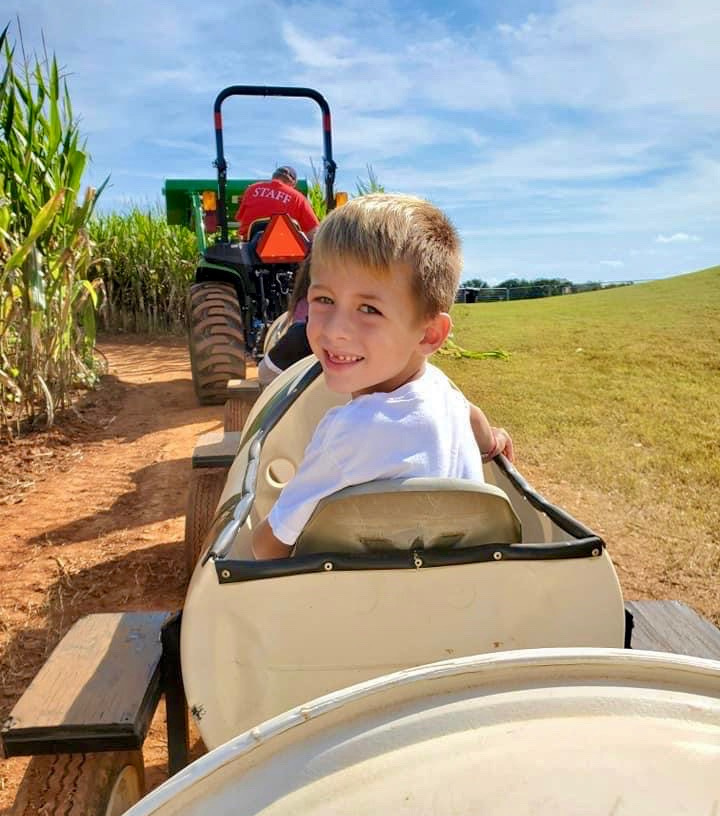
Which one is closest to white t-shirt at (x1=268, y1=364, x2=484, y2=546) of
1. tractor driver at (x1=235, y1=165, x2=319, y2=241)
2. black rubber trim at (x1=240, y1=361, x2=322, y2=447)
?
black rubber trim at (x1=240, y1=361, x2=322, y2=447)

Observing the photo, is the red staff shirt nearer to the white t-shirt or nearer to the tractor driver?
the tractor driver

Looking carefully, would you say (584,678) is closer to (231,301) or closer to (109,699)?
(109,699)

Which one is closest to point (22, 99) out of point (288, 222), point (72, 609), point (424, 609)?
point (288, 222)

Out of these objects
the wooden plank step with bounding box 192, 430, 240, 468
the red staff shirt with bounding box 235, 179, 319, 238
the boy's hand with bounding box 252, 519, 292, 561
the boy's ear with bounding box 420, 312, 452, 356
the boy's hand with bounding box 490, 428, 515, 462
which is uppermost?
the red staff shirt with bounding box 235, 179, 319, 238

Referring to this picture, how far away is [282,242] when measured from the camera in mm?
5191

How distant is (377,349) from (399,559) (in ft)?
1.22

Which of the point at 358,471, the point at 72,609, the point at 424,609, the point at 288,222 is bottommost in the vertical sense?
the point at 72,609

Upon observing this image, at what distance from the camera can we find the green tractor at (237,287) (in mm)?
5320

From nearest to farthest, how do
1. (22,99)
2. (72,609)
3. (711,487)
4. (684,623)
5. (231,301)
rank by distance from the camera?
1. (684,623)
2. (72,609)
3. (711,487)
4. (22,99)
5. (231,301)

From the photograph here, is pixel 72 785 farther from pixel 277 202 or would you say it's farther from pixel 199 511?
pixel 277 202

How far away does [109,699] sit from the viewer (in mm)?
1215

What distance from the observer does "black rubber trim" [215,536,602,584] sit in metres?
1.13

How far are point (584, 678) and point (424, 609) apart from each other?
0.46 metres

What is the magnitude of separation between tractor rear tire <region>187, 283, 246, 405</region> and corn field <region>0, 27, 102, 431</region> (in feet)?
2.49
